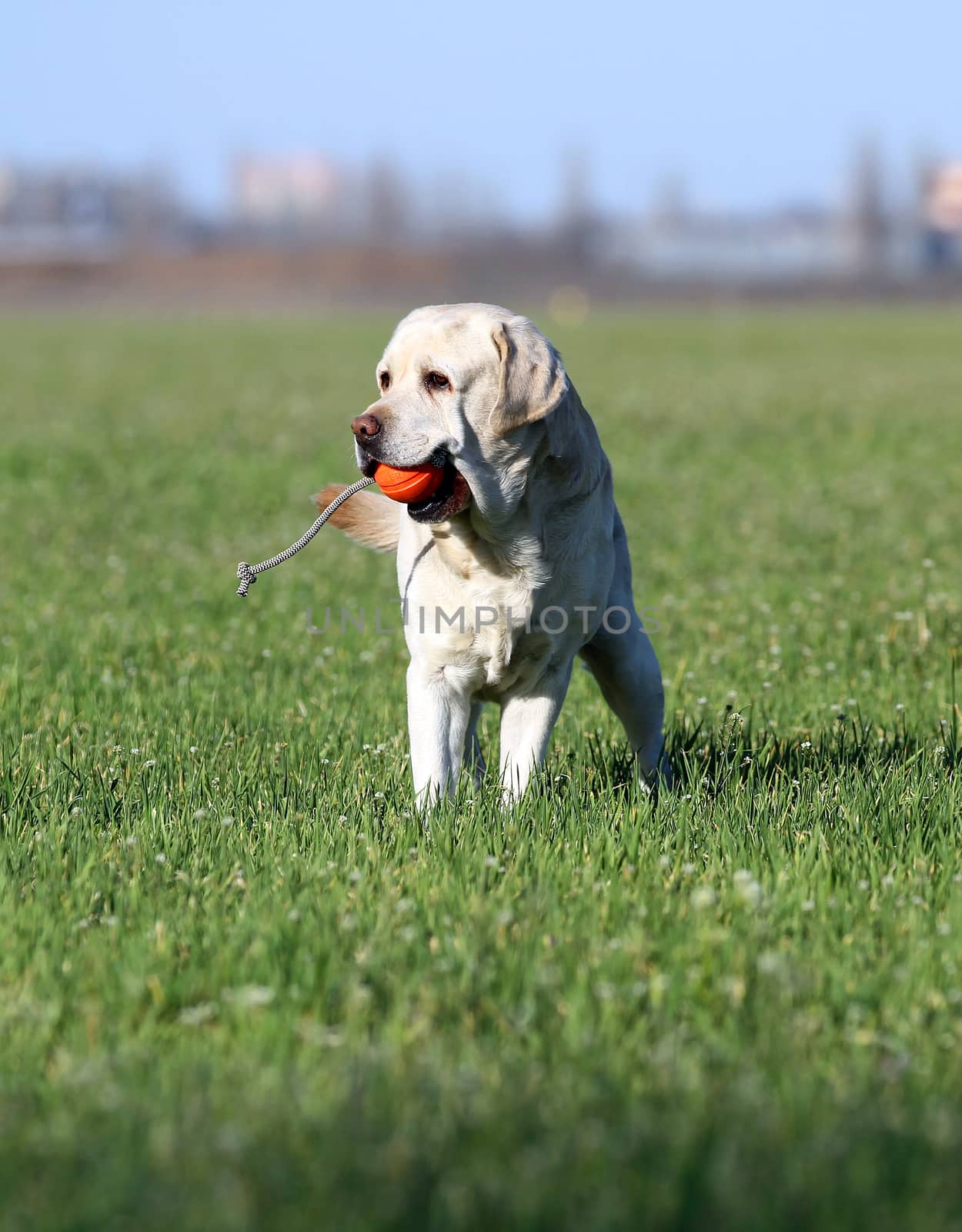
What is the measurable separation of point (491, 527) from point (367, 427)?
0.55 meters

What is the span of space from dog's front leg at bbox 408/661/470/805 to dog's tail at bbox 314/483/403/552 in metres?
0.85

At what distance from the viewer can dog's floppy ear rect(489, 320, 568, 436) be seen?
4.38 m

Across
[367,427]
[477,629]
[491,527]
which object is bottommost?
[477,629]

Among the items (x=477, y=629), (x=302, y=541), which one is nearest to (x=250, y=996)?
(x=477, y=629)

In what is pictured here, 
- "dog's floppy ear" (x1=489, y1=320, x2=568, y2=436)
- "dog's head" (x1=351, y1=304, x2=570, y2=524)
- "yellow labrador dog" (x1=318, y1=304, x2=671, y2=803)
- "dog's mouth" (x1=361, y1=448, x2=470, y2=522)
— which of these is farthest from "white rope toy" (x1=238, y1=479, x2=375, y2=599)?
"dog's floppy ear" (x1=489, y1=320, x2=568, y2=436)

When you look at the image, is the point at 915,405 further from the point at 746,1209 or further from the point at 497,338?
Result: the point at 746,1209

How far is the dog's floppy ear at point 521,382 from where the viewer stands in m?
4.38

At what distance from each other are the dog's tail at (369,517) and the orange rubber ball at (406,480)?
93cm

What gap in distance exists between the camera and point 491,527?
458 cm

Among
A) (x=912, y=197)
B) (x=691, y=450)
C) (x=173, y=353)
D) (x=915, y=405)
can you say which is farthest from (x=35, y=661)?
(x=912, y=197)

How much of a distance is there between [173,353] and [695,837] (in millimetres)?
35477

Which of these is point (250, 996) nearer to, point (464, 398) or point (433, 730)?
point (433, 730)

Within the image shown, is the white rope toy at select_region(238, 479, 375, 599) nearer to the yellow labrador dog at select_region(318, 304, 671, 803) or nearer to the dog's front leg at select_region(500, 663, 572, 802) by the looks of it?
the yellow labrador dog at select_region(318, 304, 671, 803)

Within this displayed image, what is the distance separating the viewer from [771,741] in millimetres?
5680
